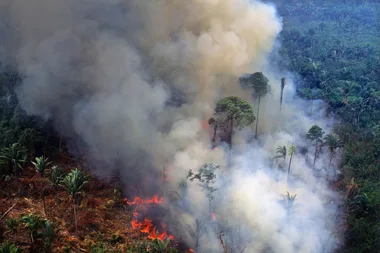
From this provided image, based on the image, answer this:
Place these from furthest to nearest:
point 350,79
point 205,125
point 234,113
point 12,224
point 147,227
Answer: point 350,79 → point 205,125 → point 234,113 → point 147,227 → point 12,224

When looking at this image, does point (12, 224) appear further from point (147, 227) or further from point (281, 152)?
point (281, 152)

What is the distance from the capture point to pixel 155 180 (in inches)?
1737

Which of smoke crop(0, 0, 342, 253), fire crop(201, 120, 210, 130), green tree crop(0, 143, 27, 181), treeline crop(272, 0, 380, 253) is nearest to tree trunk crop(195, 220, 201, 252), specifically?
smoke crop(0, 0, 342, 253)

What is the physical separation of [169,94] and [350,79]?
39.8 meters

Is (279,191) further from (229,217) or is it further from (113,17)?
(113,17)

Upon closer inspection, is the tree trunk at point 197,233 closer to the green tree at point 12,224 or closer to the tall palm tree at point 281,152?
the tall palm tree at point 281,152

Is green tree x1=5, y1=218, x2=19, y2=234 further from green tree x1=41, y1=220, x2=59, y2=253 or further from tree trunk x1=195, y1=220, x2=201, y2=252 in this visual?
tree trunk x1=195, y1=220, x2=201, y2=252

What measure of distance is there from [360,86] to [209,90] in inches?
1219

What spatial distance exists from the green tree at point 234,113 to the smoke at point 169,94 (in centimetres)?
291

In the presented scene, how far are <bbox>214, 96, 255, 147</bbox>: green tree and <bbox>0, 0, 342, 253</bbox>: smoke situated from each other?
9.53 ft

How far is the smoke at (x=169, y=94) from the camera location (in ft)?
133

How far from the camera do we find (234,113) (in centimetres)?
4822

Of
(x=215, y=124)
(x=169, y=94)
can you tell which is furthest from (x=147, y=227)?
(x=169, y=94)

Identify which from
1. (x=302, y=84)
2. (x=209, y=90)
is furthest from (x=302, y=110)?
(x=209, y=90)
